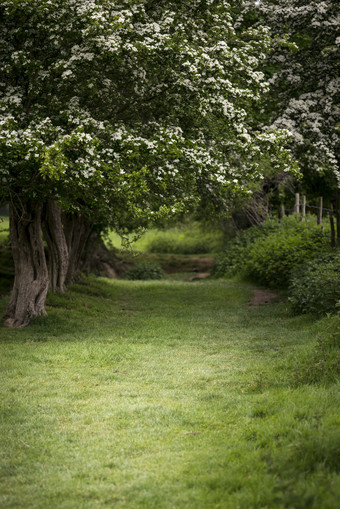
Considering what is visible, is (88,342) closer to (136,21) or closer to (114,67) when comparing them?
(114,67)

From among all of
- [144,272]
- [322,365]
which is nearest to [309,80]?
[322,365]

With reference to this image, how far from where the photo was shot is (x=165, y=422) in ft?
22.5

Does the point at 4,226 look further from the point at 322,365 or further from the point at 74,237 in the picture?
the point at 322,365

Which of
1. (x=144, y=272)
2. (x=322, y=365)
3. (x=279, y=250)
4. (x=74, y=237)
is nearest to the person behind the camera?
(x=322, y=365)

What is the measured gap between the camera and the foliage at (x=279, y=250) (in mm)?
20859

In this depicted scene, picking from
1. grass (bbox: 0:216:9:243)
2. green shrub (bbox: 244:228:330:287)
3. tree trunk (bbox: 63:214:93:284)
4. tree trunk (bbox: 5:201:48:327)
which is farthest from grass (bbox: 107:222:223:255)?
tree trunk (bbox: 5:201:48:327)

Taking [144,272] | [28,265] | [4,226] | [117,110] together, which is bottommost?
[144,272]

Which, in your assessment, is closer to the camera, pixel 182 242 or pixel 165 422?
pixel 165 422

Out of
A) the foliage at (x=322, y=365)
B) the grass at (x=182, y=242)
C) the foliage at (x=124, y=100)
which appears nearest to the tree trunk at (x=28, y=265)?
the foliage at (x=124, y=100)

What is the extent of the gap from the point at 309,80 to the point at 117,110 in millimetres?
6606

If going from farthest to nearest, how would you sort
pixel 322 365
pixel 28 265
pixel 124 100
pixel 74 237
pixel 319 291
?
1. pixel 74 237
2. pixel 28 265
3. pixel 124 100
4. pixel 319 291
5. pixel 322 365

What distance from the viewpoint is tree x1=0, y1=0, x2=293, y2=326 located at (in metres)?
11.7

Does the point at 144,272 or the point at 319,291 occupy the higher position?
the point at 319,291

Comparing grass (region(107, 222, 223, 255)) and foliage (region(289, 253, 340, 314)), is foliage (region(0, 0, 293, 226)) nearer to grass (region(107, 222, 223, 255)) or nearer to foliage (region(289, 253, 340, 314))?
foliage (region(289, 253, 340, 314))
